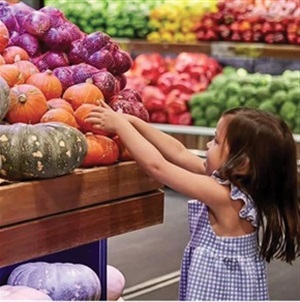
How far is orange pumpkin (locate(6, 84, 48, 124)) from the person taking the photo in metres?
2.04

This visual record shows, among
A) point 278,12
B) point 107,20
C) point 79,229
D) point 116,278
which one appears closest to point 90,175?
point 79,229

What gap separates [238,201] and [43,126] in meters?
0.67

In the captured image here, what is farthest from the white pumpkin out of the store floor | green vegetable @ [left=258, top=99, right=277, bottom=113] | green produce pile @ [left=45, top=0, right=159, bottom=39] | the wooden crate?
green produce pile @ [left=45, top=0, right=159, bottom=39]

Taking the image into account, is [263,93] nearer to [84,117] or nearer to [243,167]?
[243,167]

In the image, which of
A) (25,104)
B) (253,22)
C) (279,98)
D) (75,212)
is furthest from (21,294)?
(253,22)

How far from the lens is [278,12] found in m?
6.21

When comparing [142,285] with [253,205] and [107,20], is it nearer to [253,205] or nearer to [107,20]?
[253,205]

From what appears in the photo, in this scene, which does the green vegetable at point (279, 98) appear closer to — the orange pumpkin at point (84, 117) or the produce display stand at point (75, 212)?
the produce display stand at point (75, 212)

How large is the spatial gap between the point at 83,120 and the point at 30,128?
0.79 feet

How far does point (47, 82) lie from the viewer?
214 centimetres

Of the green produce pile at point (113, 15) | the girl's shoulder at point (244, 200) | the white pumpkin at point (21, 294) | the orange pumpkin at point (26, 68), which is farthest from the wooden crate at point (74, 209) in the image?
the green produce pile at point (113, 15)

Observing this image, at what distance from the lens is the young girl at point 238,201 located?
7.63 feet

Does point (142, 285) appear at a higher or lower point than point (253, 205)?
lower

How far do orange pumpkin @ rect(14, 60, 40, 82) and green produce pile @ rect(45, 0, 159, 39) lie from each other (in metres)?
4.53
